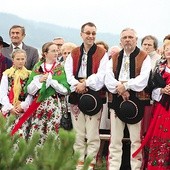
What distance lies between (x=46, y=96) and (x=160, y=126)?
1515 millimetres

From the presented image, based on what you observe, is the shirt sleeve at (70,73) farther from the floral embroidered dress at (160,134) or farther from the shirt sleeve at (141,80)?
the floral embroidered dress at (160,134)

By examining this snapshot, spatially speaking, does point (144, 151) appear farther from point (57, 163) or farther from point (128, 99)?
point (57, 163)

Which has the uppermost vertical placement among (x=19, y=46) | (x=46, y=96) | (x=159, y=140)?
(x=19, y=46)

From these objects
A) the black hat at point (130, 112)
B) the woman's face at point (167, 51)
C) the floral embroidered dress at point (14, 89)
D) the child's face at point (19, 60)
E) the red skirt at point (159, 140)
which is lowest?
the red skirt at point (159, 140)

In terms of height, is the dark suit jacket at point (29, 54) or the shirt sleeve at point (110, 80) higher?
the dark suit jacket at point (29, 54)

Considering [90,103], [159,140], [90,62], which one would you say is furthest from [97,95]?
[159,140]

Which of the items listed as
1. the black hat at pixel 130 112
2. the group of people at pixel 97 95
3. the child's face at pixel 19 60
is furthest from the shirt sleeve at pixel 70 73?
the black hat at pixel 130 112

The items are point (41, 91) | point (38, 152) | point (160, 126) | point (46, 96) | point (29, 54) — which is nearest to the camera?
point (38, 152)

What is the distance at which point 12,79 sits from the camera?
22.1 ft

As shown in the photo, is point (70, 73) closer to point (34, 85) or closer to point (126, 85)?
point (34, 85)

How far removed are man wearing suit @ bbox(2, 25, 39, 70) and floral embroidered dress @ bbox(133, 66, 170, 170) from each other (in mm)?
2210

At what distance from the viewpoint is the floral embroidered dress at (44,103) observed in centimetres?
657

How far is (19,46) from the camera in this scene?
770cm

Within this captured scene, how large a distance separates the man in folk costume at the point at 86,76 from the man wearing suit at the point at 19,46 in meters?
1.12
